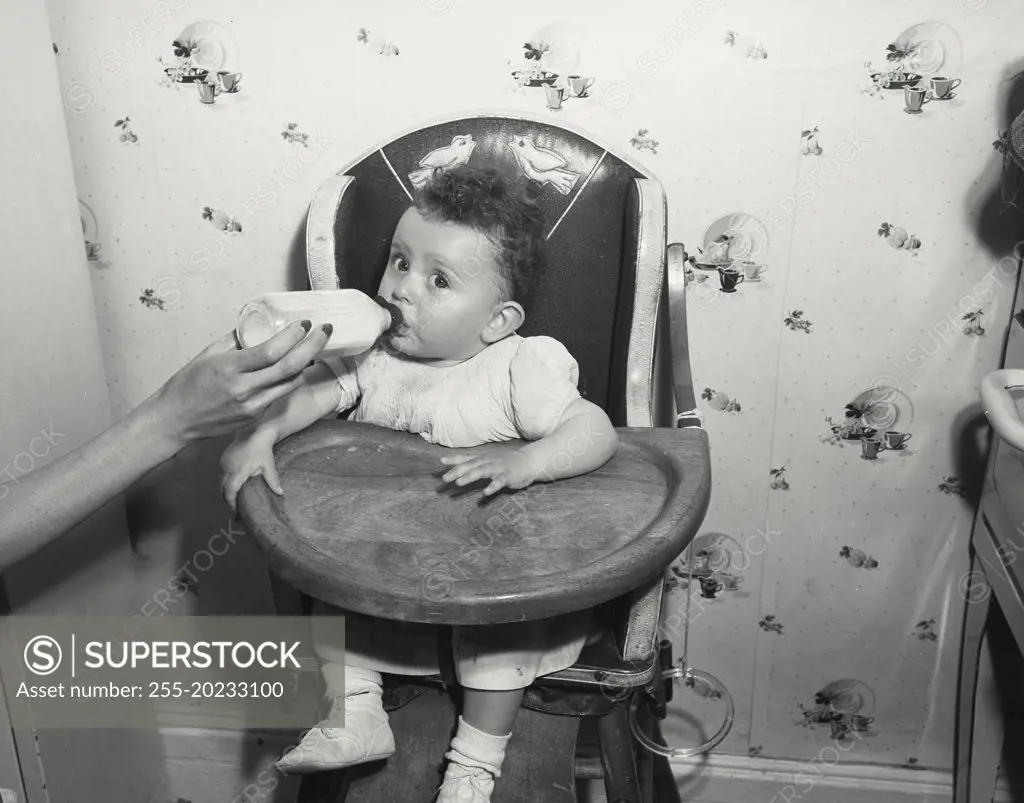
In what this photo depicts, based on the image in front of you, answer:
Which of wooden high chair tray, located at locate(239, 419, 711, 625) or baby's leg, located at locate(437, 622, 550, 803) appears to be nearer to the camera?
wooden high chair tray, located at locate(239, 419, 711, 625)

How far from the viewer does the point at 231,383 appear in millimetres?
1037

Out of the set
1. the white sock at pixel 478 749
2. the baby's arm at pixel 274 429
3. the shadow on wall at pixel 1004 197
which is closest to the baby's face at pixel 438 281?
the baby's arm at pixel 274 429

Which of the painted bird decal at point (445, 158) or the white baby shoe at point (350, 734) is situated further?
the painted bird decal at point (445, 158)

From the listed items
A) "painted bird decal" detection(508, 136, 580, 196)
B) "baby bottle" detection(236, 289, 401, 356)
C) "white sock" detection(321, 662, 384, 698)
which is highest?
"painted bird decal" detection(508, 136, 580, 196)

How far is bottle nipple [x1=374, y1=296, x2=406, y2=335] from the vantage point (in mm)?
1229

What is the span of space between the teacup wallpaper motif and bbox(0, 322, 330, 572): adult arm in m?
0.51

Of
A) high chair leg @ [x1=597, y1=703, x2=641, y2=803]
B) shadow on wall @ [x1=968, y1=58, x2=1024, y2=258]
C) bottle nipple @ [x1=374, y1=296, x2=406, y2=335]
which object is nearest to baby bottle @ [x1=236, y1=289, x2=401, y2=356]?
bottle nipple @ [x1=374, y1=296, x2=406, y2=335]

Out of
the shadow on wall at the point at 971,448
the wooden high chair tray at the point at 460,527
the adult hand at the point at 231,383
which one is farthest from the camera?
the shadow on wall at the point at 971,448

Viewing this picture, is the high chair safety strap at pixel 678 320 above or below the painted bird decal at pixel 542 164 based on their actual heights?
below

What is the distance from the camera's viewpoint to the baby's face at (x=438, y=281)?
1.22 metres

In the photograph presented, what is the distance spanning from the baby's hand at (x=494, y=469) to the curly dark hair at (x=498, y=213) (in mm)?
282

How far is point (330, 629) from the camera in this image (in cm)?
119

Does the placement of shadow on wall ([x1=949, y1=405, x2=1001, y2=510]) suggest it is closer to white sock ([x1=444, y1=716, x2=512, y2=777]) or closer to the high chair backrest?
the high chair backrest

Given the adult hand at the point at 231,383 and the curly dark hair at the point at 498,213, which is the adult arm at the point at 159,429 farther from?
the curly dark hair at the point at 498,213
